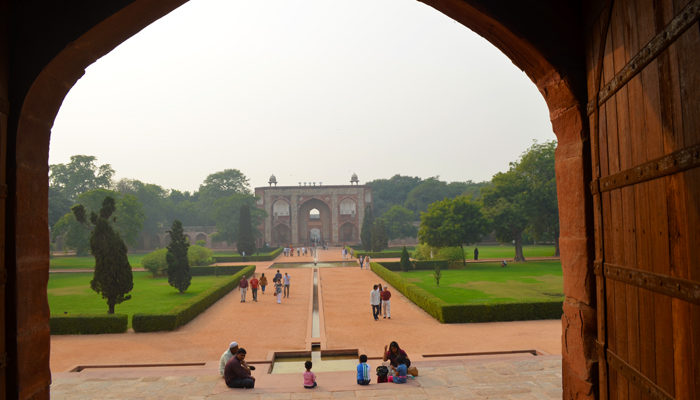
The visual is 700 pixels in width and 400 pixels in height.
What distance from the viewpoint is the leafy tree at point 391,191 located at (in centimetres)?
7176

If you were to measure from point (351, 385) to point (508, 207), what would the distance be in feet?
72.1

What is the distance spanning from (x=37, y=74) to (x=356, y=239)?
53.0 metres

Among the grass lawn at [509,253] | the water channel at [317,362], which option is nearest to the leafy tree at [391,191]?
the grass lawn at [509,253]

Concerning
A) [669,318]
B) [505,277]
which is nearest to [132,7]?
[669,318]

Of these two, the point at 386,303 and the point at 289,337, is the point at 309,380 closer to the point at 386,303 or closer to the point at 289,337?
the point at 289,337

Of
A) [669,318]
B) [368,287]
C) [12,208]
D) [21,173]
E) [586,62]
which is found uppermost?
[586,62]

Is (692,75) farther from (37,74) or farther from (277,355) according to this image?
(277,355)

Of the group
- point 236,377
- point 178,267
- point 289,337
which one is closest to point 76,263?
point 178,267

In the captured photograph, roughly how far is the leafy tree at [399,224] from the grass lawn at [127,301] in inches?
1304

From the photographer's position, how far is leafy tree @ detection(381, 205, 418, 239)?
52284 mm

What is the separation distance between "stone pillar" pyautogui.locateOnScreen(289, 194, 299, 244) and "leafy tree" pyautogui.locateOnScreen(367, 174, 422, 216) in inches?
762

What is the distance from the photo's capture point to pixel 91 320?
10.4m

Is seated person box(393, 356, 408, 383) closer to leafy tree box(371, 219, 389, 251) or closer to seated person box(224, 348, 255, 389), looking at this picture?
seated person box(224, 348, 255, 389)

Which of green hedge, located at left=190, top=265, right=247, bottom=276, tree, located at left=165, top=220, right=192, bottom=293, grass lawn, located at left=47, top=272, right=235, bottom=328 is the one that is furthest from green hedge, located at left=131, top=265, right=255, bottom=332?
green hedge, located at left=190, top=265, right=247, bottom=276
